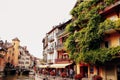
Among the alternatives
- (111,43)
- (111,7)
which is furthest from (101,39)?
(111,7)

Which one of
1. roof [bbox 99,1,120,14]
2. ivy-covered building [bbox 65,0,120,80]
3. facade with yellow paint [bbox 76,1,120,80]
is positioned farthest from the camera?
facade with yellow paint [bbox 76,1,120,80]

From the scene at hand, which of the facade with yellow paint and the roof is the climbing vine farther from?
the facade with yellow paint

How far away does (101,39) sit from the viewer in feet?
84.4

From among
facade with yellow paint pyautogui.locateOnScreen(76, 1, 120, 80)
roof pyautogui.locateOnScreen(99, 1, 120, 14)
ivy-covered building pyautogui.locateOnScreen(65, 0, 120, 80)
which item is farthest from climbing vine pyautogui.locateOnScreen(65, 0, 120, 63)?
facade with yellow paint pyautogui.locateOnScreen(76, 1, 120, 80)

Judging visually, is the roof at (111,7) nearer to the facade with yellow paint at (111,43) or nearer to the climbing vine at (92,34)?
the facade with yellow paint at (111,43)

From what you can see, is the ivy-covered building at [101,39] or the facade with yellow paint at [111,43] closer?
the ivy-covered building at [101,39]

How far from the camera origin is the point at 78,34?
28.8 m

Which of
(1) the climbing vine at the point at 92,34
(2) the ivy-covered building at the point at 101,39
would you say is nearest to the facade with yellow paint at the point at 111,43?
(2) the ivy-covered building at the point at 101,39

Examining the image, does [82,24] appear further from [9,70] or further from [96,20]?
[9,70]

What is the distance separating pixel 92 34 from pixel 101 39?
4.64 ft

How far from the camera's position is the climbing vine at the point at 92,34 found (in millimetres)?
23547

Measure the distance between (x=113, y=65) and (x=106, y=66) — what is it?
4.53 ft

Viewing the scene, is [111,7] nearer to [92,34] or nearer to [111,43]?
[92,34]

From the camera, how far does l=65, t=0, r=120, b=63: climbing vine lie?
23547 millimetres
